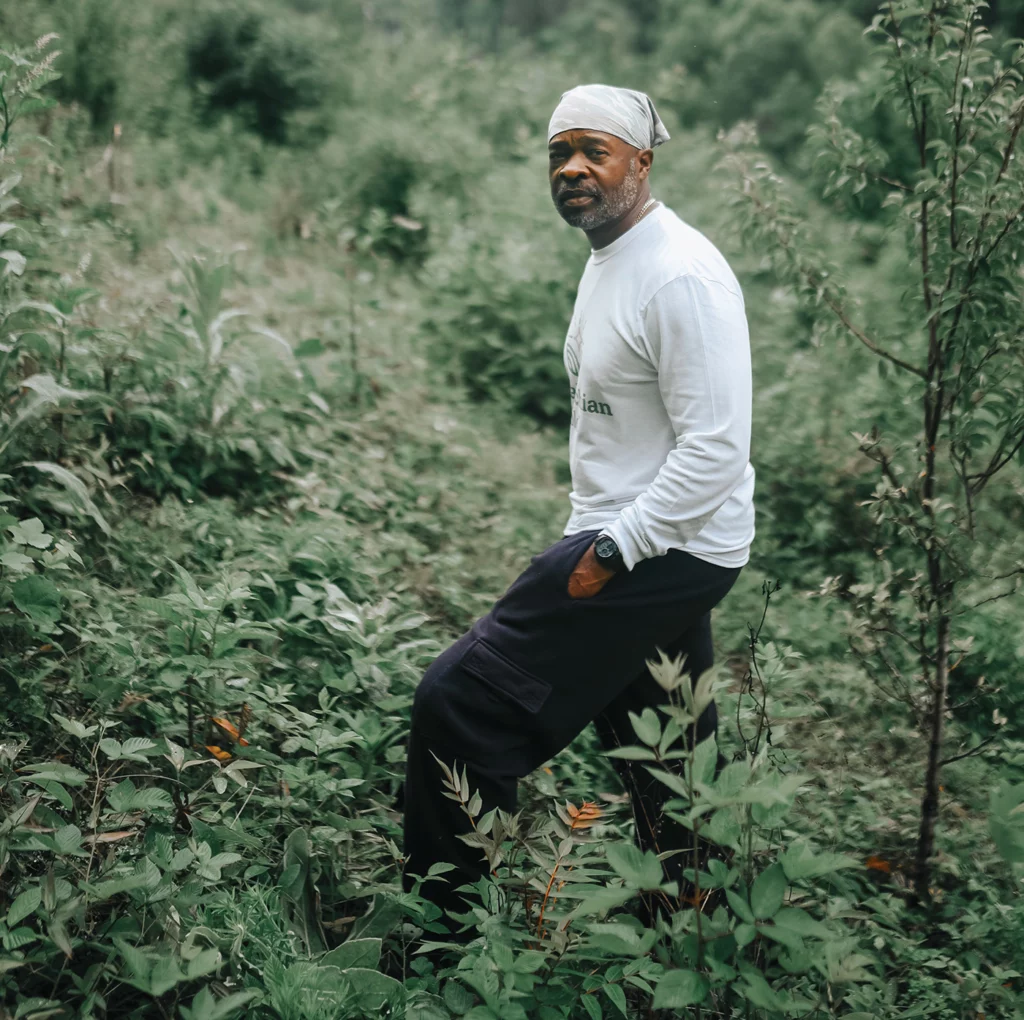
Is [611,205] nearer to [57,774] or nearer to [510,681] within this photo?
[510,681]

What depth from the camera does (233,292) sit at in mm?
6137

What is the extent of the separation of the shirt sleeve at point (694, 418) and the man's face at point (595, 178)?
1.18 ft

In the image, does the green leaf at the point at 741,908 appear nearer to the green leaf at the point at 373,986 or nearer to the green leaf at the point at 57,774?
the green leaf at the point at 373,986

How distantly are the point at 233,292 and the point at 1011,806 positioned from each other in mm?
5204

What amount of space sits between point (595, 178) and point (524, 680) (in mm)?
1353

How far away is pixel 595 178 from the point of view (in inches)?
111

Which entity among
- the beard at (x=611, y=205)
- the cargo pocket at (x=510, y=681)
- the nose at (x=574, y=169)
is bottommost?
the cargo pocket at (x=510, y=681)

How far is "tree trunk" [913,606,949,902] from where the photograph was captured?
126 inches

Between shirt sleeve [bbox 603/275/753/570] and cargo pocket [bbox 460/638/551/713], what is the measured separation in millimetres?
388

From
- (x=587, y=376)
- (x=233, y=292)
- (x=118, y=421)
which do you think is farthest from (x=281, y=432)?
(x=587, y=376)

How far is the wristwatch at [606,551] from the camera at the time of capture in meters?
2.60

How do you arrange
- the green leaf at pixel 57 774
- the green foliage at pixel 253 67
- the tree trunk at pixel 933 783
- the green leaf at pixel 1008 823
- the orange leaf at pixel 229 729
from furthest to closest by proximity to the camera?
the green foliage at pixel 253 67
the tree trunk at pixel 933 783
the orange leaf at pixel 229 729
the green leaf at pixel 57 774
the green leaf at pixel 1008 823

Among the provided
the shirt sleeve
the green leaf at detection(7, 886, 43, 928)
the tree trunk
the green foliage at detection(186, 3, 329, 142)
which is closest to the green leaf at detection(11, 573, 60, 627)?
the green leaf at detection(7, 886, 43, 928)

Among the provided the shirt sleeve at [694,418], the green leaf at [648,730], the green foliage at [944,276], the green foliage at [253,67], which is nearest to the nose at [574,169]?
the shirt sleeve at [694,418]
